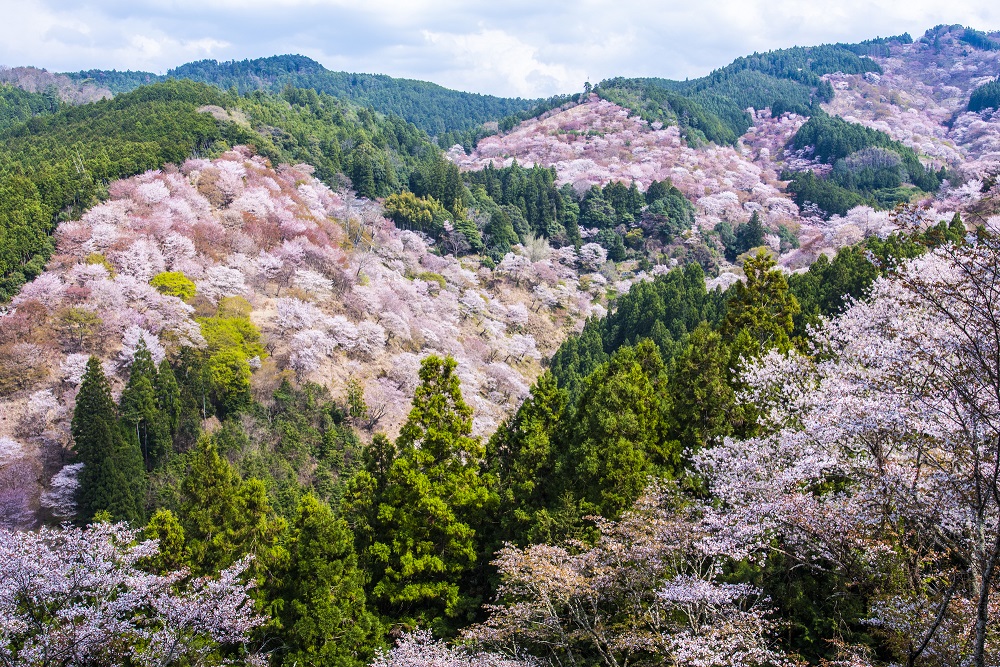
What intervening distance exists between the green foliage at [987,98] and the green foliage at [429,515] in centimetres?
13163

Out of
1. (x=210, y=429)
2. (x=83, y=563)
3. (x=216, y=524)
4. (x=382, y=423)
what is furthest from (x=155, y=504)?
(x=83, y=563)

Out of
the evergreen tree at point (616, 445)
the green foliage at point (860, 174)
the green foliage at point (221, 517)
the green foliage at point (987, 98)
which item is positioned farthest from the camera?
the green foliage at point (987, 98)

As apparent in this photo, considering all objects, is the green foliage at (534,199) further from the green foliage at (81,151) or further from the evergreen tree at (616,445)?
the evergreen tree at (616,445)

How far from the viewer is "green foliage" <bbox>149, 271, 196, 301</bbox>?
117ft

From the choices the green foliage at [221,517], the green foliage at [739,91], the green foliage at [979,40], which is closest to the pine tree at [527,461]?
the green foliage at [221,517]

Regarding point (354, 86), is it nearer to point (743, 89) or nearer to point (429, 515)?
point (743, 89)

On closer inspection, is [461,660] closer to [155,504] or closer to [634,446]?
[634,446]

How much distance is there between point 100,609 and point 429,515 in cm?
775

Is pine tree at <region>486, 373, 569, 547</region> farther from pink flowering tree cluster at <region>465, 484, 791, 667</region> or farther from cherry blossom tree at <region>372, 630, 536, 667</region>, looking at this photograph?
pink flowering tree cluster at <region>465, 484, 791, 667</region>

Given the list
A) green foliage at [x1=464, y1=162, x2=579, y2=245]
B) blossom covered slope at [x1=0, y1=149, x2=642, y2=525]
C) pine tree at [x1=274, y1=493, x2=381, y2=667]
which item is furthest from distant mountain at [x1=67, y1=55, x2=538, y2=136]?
pine tree at [x1=274, y1=493, x2=381, y2=667]

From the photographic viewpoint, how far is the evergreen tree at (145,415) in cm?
2797

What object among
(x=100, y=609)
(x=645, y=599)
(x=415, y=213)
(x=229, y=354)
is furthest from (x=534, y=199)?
(x=100, y=609)

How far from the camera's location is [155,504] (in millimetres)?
25938

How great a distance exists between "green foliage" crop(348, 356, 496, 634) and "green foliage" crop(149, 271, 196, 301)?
22491 mm
